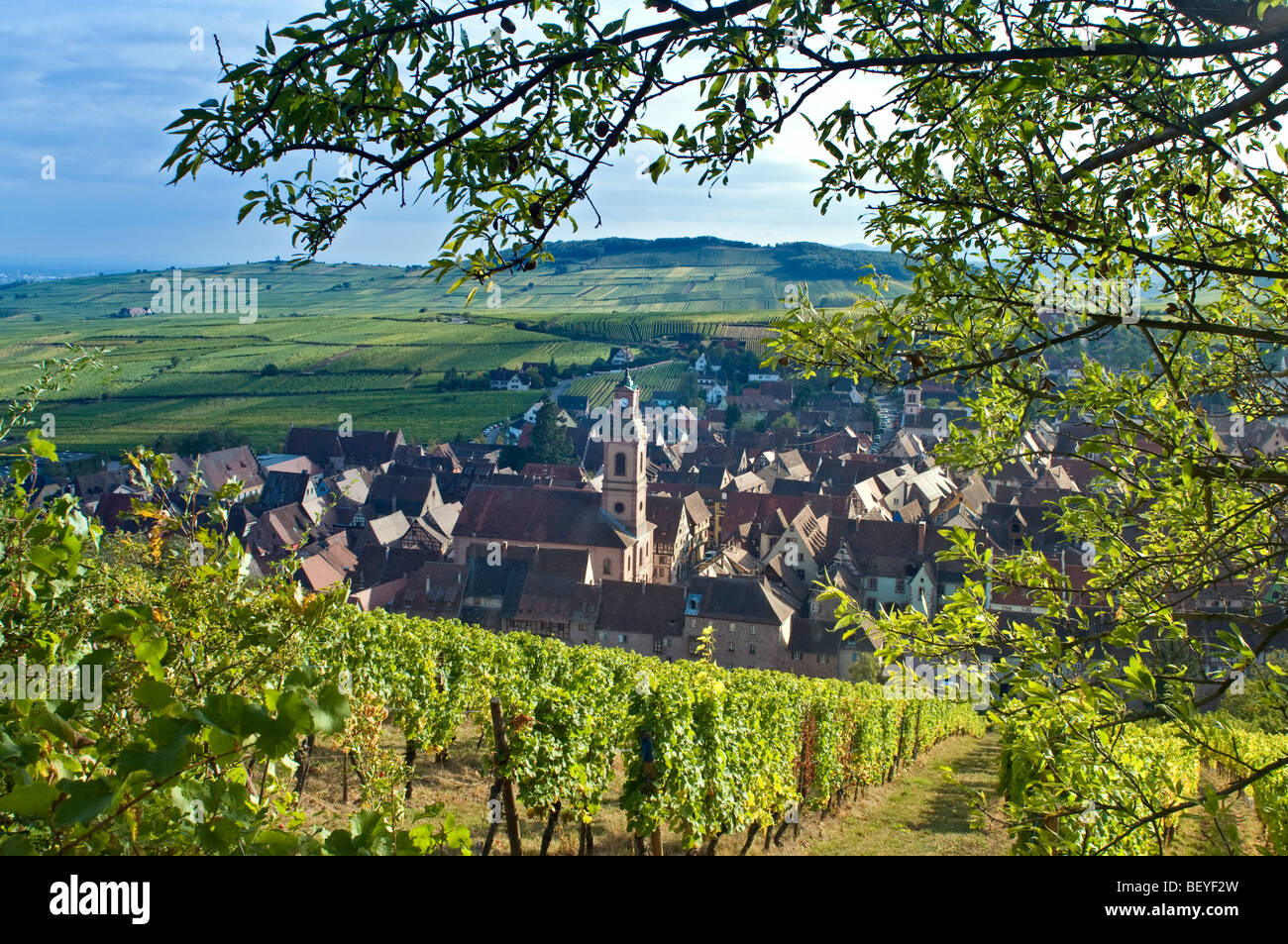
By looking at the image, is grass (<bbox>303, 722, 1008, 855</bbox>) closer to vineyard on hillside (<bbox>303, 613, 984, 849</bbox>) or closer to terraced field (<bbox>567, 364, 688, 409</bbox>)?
vineyard on hillside (<bbox>303, 613, 984, 849</bbox>)

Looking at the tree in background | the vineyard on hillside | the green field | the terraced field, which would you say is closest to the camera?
the vineyard on hillside

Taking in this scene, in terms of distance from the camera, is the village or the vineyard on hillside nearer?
the vineyard on hillside

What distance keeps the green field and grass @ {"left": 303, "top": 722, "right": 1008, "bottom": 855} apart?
209 ft

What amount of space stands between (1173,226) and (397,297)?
204153mm

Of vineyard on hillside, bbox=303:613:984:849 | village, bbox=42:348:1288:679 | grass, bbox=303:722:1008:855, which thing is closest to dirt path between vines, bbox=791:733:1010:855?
grass, bbox=303:722:1008:855

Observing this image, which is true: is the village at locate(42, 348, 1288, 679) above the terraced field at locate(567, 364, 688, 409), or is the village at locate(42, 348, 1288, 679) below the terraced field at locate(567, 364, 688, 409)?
below

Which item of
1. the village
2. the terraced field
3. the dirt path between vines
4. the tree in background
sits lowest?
the dirt path between vines

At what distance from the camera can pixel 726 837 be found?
57.4 feet

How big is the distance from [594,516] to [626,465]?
395cm

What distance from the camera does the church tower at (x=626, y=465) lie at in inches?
2060

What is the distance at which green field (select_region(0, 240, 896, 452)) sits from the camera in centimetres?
10406

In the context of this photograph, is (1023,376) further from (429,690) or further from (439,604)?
(439,604)

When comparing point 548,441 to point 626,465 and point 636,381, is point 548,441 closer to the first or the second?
point 626,465
